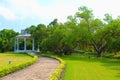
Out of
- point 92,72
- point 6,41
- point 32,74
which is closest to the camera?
point 32,74

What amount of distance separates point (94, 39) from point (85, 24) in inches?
121

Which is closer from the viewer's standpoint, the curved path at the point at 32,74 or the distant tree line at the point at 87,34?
the curved path at the point at 32,74

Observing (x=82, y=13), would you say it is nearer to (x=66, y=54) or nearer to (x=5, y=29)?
(x=66, y=54)

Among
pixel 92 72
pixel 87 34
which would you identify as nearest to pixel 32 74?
pixel 92 72

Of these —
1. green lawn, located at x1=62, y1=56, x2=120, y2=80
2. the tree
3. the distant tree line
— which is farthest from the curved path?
the tree

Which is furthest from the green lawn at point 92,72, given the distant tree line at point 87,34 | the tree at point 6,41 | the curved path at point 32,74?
the tree at point 6,41

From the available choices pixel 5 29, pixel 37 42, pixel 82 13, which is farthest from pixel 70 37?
pixel 5 29

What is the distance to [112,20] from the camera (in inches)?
1889

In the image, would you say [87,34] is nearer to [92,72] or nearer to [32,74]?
[92,72]

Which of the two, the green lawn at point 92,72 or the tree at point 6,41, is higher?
the tree at point 6,41

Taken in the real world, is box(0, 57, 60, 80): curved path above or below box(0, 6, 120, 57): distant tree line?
below

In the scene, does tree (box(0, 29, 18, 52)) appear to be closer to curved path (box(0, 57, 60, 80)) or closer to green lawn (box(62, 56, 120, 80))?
green lawn (box(62, 56, 120, 80))

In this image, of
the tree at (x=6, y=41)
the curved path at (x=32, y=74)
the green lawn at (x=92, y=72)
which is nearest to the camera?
the curved path at (x=32, y=74)

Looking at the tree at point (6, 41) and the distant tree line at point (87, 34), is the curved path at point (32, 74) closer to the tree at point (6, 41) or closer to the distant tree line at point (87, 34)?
the distant tree line at point (87, 34)
